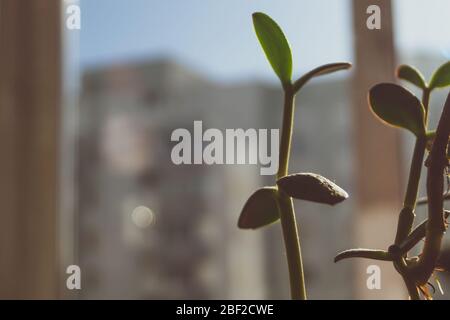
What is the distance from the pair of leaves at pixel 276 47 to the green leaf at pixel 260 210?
0.05 m

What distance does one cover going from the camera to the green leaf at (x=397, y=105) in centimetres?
21

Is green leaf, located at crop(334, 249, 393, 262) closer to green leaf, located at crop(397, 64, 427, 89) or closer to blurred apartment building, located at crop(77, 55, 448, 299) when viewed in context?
green leaf, located at crop(397, 64, 427, 89)

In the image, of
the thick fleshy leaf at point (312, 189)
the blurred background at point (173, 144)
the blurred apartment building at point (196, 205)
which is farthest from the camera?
the blurred apartment building at point (196, 205)

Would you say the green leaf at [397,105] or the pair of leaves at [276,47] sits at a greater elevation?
the pair of leaves at [276,47]

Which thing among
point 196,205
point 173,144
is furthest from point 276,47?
point 196,205

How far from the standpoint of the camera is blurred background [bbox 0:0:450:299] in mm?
684

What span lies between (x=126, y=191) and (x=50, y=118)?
11.0 ft

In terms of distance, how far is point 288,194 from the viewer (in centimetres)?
19

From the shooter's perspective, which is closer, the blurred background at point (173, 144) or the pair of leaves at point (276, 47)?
the pair of leaves at point (276, 47)

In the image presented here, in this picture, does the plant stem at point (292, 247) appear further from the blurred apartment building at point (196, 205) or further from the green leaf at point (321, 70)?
the blurred apartment building at point (196, 205)

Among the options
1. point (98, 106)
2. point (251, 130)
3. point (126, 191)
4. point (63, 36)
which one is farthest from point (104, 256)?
point (251, 130)

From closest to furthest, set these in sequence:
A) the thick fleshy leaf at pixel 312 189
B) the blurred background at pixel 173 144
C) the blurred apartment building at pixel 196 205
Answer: the thick fleshy leaf at pixel 312 189
the blurred background at pixel 173 144
the blurred apartment building at pixel 196 205

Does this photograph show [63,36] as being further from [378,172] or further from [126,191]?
[126,191]

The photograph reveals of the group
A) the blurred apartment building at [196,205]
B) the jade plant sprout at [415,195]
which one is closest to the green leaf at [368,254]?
the jade plant sprout at [415,195]
